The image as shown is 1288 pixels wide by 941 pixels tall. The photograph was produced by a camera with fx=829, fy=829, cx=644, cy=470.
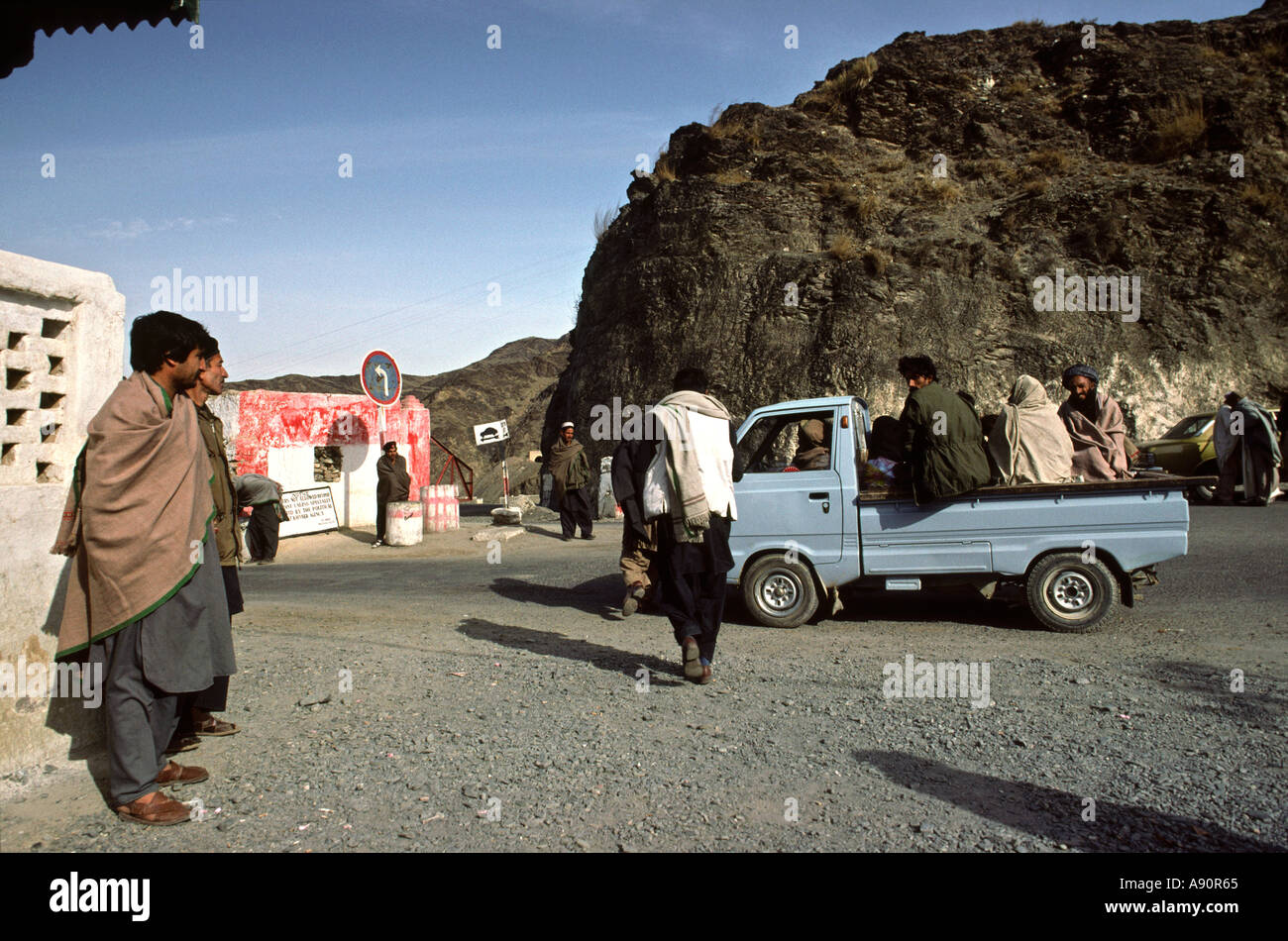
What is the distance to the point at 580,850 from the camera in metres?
3.09

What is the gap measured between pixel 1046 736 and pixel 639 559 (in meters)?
4.34

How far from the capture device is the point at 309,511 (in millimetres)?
16469

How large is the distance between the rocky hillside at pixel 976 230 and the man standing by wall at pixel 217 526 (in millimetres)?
19361

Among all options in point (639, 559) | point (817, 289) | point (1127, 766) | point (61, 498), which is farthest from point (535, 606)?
point (817, 289)

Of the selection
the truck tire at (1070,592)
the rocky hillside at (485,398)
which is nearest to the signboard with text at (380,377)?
the truck tire at (1070,592)

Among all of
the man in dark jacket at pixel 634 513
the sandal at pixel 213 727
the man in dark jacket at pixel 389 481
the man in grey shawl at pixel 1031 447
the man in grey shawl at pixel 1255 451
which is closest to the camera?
the sandal at pixel 213 727

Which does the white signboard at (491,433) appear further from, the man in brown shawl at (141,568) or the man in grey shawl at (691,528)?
the man in brown shawl at (141,568)

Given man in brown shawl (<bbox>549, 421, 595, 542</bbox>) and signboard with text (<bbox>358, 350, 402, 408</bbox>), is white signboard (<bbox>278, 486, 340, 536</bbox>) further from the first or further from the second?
man in brown shawl (<bbox>549, 421, 595, 542</bbox>)

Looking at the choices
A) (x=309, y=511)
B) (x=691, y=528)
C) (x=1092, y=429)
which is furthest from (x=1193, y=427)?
(x=309, y=511)

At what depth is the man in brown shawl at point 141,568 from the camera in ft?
10.9

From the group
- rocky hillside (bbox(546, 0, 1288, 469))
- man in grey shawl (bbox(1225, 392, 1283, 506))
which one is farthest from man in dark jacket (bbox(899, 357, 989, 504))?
rocky hillside (bbox(546, 0, 1288, 469))

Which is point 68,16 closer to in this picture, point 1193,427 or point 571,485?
point 571,485
